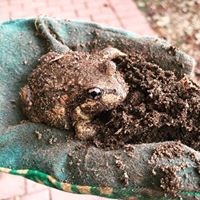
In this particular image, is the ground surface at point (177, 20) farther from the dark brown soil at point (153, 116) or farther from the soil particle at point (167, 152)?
the soil particle at point (167, 152)

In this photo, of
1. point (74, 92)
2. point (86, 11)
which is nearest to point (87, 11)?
point (86, 11)

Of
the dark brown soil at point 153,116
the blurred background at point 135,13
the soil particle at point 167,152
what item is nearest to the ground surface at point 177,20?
the blurred background at point 135,13

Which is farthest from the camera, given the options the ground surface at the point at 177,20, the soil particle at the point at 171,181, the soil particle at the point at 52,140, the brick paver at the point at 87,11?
the brick paver at the point at 87,11

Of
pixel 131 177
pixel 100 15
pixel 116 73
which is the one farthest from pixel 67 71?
pixel 100 15

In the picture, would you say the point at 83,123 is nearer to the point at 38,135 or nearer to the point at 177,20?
the point at 38,135

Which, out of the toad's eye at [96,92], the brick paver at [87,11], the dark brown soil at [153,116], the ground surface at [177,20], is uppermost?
the brick paver at [87,11]

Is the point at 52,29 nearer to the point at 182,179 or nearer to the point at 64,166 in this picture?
the point at 64,166

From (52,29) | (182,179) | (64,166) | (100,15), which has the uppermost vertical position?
(100,15)
